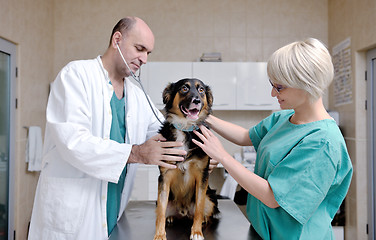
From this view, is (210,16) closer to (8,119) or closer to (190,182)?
(8,119)

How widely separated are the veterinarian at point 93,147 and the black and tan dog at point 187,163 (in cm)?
7

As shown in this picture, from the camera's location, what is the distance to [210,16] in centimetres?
438

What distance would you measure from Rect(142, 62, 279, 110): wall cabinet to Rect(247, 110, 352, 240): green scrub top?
2.90 meters

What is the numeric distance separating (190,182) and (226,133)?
14.3 inches

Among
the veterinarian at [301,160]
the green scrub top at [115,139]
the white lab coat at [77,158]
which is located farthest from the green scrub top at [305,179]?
the green scrub top at [115,139]

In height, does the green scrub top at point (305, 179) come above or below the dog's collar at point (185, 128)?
below

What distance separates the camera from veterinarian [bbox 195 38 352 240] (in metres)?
0.99

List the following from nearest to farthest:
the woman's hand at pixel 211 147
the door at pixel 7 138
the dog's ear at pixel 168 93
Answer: the woman's hand at pixel 211 147 → the dog's ear at pixel 168 93 → the door at pixel 7 138

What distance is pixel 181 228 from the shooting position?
131cm

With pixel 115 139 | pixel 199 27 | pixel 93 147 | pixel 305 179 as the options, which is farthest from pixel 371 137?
pixel 93 147

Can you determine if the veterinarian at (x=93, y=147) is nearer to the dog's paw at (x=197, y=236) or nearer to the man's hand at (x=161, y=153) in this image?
the man's hand at (x=161, y=153)

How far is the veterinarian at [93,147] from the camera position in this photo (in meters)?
1.25

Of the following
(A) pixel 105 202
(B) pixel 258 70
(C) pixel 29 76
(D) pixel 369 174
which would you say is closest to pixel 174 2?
(B) pixel 258 70

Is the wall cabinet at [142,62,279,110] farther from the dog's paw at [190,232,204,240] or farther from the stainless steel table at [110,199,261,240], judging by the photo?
the dog's paw at [190,232,204,240]
